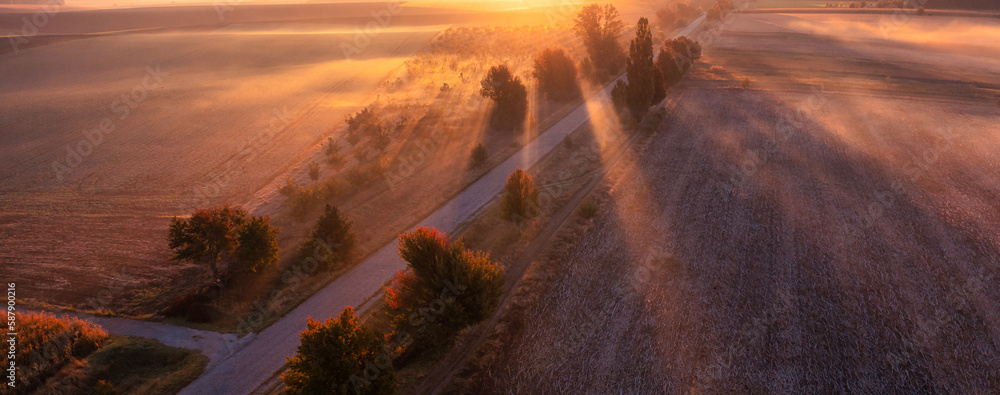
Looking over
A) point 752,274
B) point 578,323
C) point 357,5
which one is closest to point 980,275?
point 752,274

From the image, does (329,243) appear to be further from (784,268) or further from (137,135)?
(137,135)

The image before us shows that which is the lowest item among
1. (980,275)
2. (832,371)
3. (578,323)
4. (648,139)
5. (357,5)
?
(980,275)

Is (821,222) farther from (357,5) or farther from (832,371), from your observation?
(357,5)

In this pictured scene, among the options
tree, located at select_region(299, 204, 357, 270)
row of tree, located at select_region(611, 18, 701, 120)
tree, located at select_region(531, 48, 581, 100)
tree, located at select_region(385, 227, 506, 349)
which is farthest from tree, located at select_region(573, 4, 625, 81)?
tree, located at select_region(385, 227, 506, 349)

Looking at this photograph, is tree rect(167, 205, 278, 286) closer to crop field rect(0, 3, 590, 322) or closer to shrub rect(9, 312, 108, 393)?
crop field rect(0, 3, 590, 322)

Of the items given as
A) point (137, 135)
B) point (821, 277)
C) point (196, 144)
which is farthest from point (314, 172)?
point (821, 277)

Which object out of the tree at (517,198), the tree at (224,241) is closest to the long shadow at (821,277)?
the tree at (517,198)
